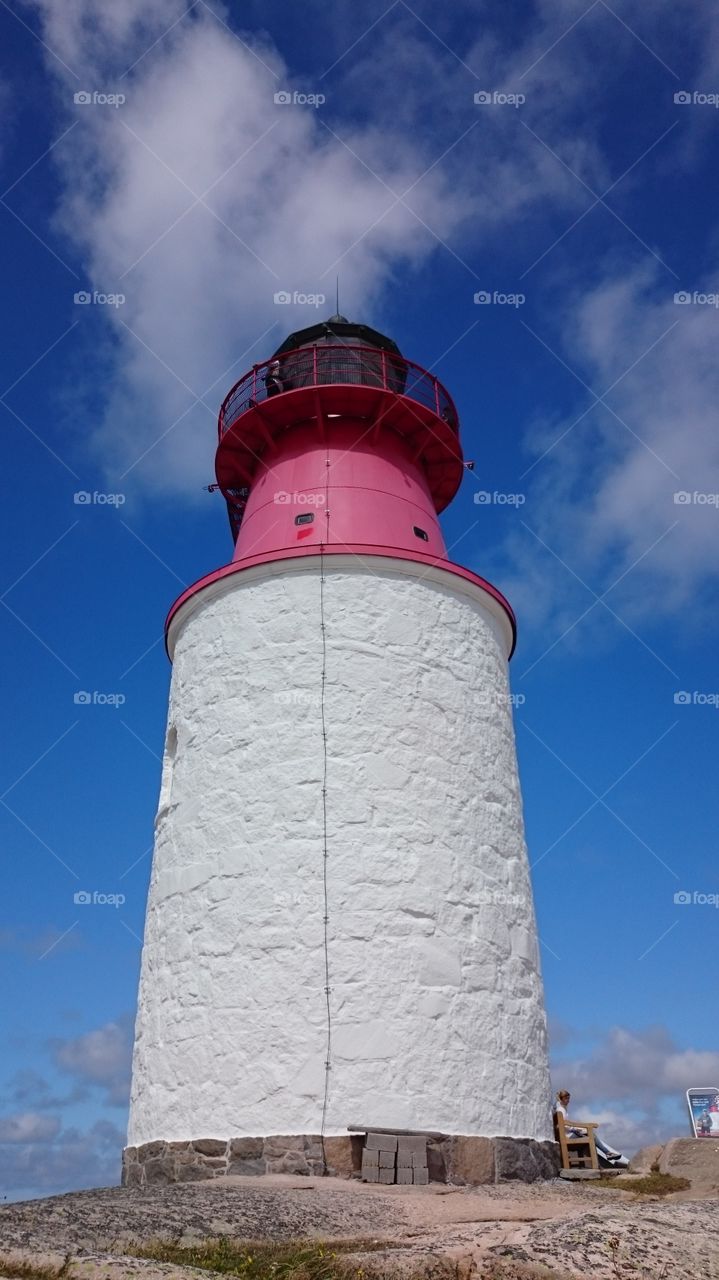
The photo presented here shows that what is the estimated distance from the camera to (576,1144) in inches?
463

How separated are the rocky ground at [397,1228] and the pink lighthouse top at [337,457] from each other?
7.38 meters

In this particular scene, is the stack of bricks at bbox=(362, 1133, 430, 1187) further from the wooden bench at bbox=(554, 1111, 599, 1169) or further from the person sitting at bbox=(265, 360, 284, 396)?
the person sitting at bbox=(265, 360, 284, 396)

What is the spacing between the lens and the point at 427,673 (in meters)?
12.3

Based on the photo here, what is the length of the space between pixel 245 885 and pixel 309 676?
255cm

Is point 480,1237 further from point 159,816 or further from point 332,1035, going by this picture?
point 159,816

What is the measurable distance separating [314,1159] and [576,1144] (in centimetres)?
376

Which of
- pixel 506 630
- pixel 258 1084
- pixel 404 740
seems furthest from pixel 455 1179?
pixel 506 630

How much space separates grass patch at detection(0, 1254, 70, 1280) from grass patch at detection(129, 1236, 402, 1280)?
0.06m

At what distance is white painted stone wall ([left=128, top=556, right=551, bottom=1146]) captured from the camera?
1034cm
